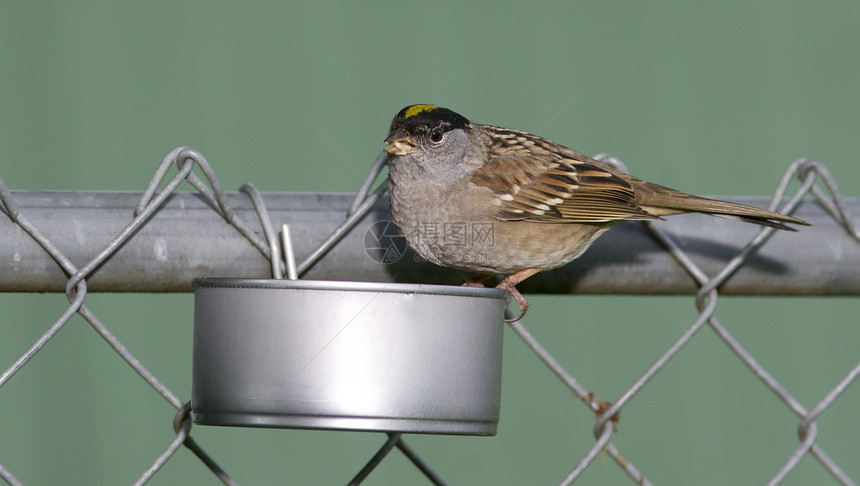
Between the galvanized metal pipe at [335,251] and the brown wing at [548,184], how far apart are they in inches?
4.9

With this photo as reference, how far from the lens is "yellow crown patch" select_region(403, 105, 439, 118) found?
2.53 metres

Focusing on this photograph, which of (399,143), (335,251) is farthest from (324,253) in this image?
(399,143)

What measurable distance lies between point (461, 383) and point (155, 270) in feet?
2.54

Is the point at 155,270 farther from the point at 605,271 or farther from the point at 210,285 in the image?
the point at 605,271

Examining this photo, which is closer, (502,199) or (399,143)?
(399,143)

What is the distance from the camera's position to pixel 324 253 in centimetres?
216

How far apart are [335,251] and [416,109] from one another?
56 cm

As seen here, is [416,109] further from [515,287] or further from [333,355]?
[333,355]

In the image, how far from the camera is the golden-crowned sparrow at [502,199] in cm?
246

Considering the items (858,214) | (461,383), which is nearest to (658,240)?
(858,214)

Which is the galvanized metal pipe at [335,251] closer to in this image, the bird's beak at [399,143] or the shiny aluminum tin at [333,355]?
the bird's beak at [399,143]

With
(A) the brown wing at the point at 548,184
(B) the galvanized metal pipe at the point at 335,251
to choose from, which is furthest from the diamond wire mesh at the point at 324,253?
(A) the brown wing at the point at 548,184

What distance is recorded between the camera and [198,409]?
5.62 ft

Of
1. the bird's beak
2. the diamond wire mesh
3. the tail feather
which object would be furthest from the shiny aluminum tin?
the tail feather
